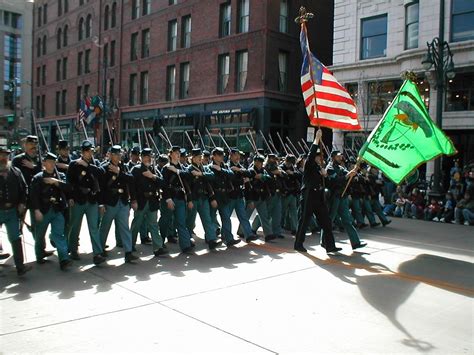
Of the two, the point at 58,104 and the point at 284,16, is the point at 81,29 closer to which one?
the point at 58,104

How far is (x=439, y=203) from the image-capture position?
1533cm

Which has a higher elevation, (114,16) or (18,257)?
(114,16)

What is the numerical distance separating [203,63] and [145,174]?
78.4ft

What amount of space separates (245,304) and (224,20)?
89.5 ft

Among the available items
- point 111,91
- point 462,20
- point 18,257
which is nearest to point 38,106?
point 111,91

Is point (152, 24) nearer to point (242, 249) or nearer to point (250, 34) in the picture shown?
point (250, 34)

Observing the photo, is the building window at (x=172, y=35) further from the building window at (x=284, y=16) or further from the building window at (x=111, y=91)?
the building window at (x=284, y=16)

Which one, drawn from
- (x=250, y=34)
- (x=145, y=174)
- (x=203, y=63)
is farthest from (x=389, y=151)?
(x=203, y=63)

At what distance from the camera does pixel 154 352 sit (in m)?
4.58

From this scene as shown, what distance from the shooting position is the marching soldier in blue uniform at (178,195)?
30.6 ft

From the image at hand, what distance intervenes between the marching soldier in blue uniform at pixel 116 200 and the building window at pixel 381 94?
17647 mm

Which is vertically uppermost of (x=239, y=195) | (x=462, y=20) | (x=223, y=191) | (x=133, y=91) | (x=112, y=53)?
(x=112, y=53)

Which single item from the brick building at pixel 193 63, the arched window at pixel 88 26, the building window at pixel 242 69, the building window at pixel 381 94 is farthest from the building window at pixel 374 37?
the arched window at pixel 88 26

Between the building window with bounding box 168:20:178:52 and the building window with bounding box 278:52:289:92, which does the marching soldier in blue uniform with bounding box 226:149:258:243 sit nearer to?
the building window with bounding box 278:52:289:92
